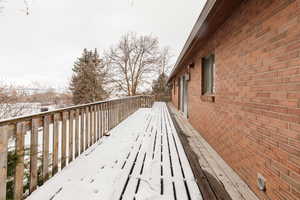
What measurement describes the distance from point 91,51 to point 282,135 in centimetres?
1918

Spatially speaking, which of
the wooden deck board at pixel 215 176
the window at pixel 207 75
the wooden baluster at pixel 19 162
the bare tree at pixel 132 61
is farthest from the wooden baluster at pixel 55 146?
the bare tree at pixel 132 61

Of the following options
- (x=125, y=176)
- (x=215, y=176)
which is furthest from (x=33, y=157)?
(x=215, y=176)

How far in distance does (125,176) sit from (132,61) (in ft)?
58.6

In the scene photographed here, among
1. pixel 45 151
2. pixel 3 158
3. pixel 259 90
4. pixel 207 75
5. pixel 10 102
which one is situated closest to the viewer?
pixel 3 158

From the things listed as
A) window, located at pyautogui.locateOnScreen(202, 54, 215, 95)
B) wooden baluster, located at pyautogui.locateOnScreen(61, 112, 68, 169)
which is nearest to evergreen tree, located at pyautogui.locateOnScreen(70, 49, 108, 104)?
window, located at pyautogui.locateOnScreen(202, 54, 215, 95)

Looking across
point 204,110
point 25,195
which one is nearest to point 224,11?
point 204,110

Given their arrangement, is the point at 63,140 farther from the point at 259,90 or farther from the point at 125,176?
the point at 259,90

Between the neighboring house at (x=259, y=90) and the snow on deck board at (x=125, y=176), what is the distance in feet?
2.56

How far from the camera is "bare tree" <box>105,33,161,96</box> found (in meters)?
17.9

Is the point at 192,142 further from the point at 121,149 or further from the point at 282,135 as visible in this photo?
the point at 282,135

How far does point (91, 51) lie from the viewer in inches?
672

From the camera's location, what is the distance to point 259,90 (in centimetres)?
156

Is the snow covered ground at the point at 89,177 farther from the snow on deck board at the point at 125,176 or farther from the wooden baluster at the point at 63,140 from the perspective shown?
the wooden baluster at the point at 63,140

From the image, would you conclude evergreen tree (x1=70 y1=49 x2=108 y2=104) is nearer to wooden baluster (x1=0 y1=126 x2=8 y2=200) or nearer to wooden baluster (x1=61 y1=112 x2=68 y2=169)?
wooden baluster (x1=61 y1=112 x2=68 y2=169)
